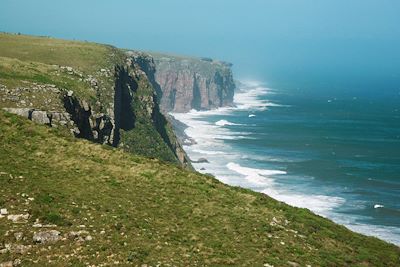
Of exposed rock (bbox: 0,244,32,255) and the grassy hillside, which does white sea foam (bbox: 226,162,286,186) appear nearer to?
the grassy hillside

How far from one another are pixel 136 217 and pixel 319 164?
109 metres

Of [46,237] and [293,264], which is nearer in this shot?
[46,237]

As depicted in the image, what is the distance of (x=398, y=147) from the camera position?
153 meters

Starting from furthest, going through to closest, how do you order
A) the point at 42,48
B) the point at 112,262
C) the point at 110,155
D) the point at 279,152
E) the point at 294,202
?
1. the point at 279,152
2. the point at 294,202
3. the point at 42,48
4. the point at 110,155
5. the point at 112,262

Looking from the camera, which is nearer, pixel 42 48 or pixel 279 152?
pixel 42 48

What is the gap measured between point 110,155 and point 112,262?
1432 centimetres

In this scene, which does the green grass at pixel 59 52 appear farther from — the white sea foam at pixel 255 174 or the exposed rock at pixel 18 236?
the exposed rock at pixel 18 236

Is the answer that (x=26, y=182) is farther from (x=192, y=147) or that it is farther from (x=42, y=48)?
(x=192, y=147)

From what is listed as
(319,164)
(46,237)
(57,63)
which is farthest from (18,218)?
(319,164)

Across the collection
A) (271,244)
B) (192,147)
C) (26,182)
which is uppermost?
(26,182)

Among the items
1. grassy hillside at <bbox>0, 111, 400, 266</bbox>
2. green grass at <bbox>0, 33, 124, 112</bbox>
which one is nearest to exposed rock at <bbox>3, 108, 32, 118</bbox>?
green grass at <bbox>0, 33, 124, 112</bbox>

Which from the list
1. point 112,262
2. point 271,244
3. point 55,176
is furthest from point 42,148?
point 271,244

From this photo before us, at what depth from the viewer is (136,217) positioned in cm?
2617

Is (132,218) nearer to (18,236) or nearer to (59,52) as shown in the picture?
(18,236)
